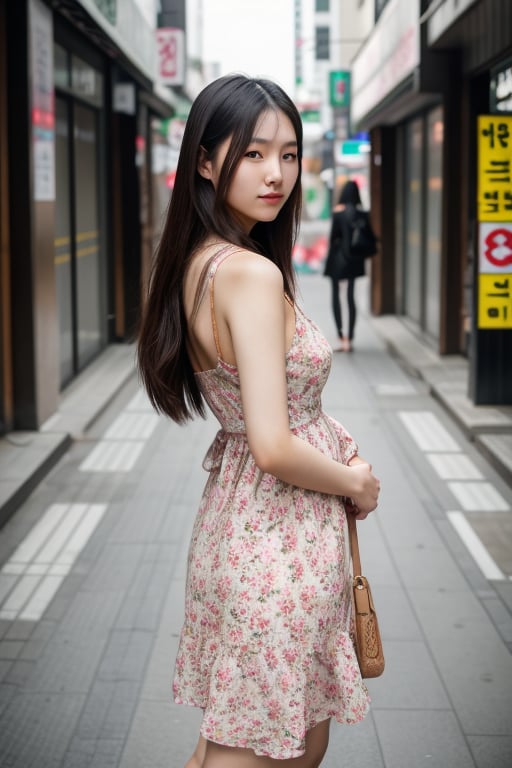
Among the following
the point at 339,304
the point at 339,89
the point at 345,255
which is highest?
the point at 339,89

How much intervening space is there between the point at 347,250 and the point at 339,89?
19298mm

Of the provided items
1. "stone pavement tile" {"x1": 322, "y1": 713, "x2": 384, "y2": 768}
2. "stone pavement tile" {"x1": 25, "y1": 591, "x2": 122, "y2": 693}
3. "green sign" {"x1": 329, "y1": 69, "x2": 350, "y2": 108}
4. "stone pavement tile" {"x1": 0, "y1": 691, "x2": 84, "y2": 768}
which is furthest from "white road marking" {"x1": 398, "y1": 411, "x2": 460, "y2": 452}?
"green sign" {"x1": 329, "y1": 69, "x2": 350, "y2": 108}

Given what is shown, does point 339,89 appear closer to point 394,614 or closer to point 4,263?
point 4,263

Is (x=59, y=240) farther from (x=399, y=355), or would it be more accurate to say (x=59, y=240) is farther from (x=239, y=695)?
(x=239, y=695)

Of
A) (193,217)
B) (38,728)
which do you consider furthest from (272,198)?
(38,728)

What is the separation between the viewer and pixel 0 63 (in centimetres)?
832

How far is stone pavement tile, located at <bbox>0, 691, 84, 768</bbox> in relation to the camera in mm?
3781

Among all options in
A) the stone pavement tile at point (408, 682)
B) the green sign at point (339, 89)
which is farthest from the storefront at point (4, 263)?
the green sign at point (339, 89)

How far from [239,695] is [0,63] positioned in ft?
22.7

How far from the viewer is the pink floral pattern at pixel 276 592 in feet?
7.42

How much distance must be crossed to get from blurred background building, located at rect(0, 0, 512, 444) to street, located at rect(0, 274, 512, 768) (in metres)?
1.13

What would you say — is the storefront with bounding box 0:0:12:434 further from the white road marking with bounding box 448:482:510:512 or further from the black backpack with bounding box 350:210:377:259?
the black backpack with bounding box 350:210:377:259

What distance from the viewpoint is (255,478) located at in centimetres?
232

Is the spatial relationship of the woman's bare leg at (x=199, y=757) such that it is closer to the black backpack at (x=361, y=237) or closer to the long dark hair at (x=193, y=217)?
the long dark hair at (x=193, y=217)
